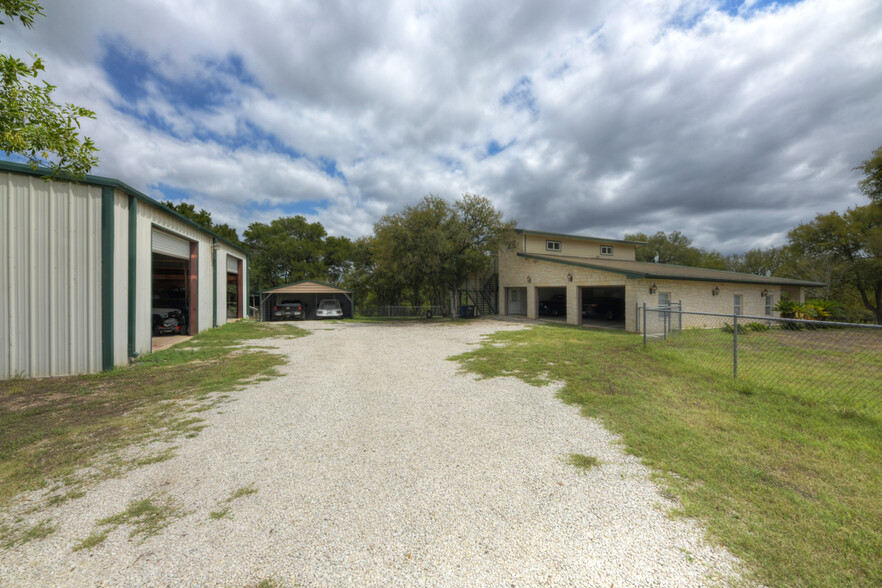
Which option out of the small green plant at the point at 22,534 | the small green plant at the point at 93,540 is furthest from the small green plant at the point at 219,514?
the small green plant at the point at 22,534

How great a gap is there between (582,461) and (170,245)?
47.9 feet

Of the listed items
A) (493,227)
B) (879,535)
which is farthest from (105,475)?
(493,227)

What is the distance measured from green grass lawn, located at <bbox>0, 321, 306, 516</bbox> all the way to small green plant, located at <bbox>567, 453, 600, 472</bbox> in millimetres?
4615

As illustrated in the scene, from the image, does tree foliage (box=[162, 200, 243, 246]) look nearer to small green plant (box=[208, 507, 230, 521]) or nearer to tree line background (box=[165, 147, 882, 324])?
tree line background (box=[165, 147, 882, 324])

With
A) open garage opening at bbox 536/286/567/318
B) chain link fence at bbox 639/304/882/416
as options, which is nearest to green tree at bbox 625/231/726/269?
open garage opening at bbox 536/286/567/318

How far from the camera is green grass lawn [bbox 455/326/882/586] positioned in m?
2.31

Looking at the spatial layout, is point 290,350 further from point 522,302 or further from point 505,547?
point 522,302

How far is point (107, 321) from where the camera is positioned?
25.5 ft

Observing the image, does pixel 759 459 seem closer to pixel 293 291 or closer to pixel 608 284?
pixel 608 284

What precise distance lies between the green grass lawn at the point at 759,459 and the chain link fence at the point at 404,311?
20541 mm

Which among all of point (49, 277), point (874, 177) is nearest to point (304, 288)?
point (49, 277)

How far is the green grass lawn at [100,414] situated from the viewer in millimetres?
3529

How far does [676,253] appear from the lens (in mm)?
51281

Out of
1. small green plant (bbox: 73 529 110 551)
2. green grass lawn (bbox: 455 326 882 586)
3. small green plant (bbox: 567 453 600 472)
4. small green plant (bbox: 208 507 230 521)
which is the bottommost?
small green plant (bbox: 208 507 230 521)
